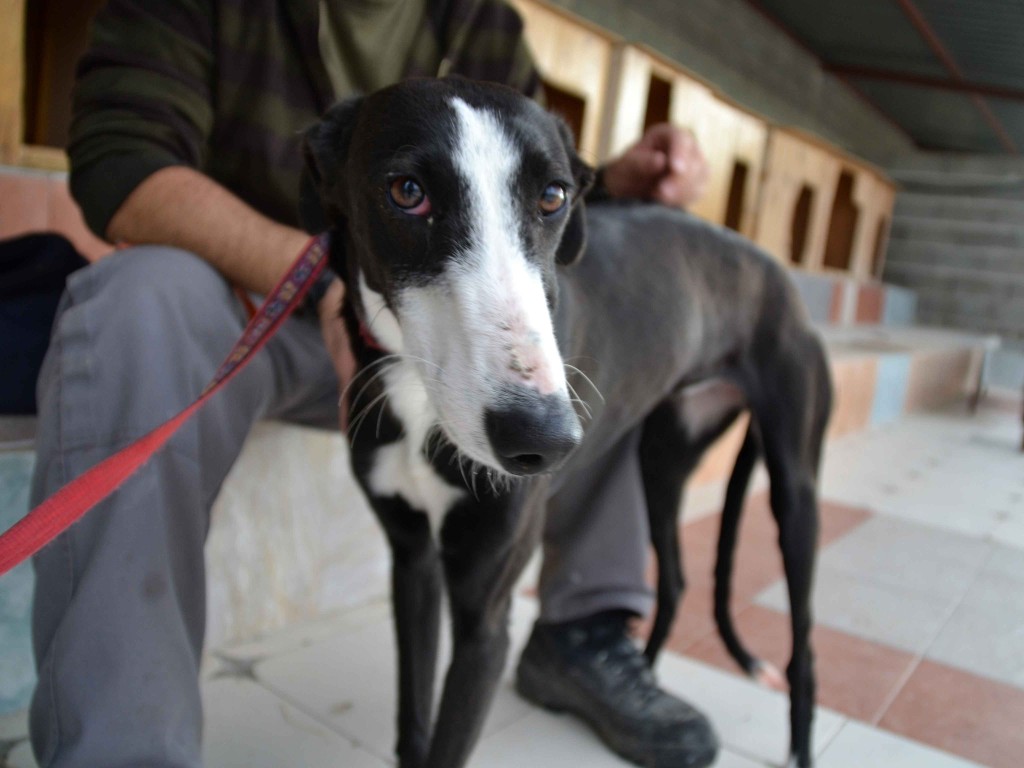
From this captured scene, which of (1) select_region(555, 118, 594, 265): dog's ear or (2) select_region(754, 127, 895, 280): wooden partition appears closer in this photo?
(1) select_region(555, 118, 594, 265): dog's ear

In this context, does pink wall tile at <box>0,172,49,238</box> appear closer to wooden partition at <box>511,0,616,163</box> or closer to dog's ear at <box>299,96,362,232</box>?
dog's ear at <box>299,96,362,232</box>

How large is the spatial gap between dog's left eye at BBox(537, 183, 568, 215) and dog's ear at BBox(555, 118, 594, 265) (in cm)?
12

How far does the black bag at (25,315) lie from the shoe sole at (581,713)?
91cm

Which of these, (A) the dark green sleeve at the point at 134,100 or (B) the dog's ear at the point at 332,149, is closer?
(B) the dog's ear at the point at 332,149

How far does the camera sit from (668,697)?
4.66 ft

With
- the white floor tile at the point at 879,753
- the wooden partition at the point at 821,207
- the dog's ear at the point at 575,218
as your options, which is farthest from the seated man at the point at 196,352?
the wooden partition at the point at 821,207

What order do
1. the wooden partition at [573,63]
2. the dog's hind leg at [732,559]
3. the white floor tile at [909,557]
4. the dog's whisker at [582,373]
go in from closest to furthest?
the dog's whisker at [582,373] → the dog's hind leg at [732,559] → the white floor tile at [909,557] → the wooden partition at [573,63]

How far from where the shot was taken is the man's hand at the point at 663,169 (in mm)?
1399

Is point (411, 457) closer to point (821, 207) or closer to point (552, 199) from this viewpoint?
point (552, 199)

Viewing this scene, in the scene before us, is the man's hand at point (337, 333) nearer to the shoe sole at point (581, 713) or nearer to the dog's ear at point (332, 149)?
the dog's ear at point (332, 149)

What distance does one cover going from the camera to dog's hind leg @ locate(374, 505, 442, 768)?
116 centimetres

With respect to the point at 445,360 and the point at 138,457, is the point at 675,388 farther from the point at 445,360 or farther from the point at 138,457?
the point at 138,457

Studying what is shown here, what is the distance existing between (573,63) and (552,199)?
2.54m

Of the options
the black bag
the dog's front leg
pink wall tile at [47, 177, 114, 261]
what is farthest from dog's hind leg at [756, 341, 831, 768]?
pink wall tile at [47, 177, 114, 261]
